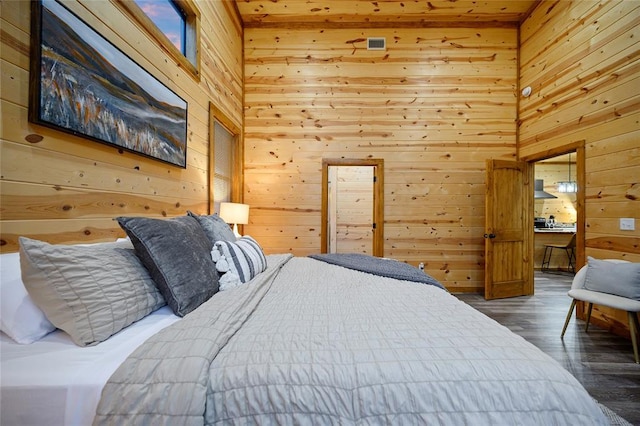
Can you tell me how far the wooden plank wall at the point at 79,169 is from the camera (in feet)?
3.57

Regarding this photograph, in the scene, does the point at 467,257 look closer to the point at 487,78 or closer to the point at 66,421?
the point at 487,78

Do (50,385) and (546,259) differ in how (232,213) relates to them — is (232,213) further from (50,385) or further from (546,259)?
(546,259)

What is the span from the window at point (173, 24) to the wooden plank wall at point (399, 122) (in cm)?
143

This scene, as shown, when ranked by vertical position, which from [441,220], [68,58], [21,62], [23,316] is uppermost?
[68,58]

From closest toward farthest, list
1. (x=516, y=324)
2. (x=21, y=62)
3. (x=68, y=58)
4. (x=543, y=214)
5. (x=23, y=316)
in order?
(x=23, y=316) < (x=21, y=62) < (x=68, y=58) < (x=516, y=324) < (x=543, y=214)

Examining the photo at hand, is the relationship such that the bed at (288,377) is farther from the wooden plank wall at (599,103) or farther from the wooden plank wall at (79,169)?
the wooden plank wall at (599,103)

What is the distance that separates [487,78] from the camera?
4055 mm

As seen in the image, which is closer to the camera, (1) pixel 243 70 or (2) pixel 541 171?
(1) pixel 243 70

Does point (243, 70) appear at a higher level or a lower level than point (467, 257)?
higher

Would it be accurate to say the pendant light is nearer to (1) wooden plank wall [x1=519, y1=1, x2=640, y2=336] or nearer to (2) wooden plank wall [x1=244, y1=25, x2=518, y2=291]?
(2) wooden plank wall [x1=244, y1=25, x2=518, y2=291]

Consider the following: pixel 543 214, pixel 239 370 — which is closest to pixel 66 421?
pixel 239 370

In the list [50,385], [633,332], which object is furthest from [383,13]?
[50,385]

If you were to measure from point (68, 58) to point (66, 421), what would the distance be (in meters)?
1.50

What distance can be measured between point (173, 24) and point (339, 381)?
10.2ft
